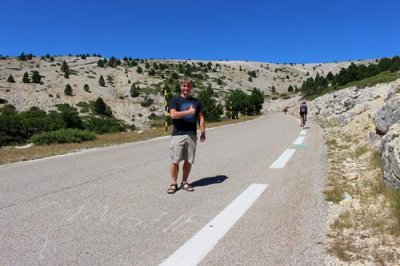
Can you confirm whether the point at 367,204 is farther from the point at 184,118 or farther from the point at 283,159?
the point at 283,159

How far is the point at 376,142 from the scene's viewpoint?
11547mm

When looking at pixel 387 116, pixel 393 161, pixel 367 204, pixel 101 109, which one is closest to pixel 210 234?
pixel 367 204

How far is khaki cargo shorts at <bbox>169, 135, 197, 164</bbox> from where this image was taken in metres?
7.55

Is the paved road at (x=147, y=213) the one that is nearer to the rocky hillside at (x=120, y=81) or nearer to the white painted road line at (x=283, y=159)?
the white painted road line at (x=283, y=159)

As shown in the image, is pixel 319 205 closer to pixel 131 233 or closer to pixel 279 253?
pixel 279 253

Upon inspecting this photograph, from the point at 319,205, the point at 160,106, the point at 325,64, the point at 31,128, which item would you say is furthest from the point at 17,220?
the point at 325,64

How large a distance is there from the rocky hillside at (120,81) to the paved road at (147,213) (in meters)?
45.1

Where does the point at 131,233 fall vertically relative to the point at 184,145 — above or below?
below

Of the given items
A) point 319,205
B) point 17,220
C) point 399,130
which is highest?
point 399,130

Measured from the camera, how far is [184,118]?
751 centimetres

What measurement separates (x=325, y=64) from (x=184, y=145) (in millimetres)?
179557

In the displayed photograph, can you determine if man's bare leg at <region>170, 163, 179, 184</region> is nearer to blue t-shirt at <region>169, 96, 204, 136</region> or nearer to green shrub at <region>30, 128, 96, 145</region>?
blue t-shirt at <region>169, 96, 204, 136</region>

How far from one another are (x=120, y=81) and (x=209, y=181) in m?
82.0

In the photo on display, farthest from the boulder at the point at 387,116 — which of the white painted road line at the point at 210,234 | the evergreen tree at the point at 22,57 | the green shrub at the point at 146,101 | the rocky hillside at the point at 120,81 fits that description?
the evergreen tree at the point at 22,57
